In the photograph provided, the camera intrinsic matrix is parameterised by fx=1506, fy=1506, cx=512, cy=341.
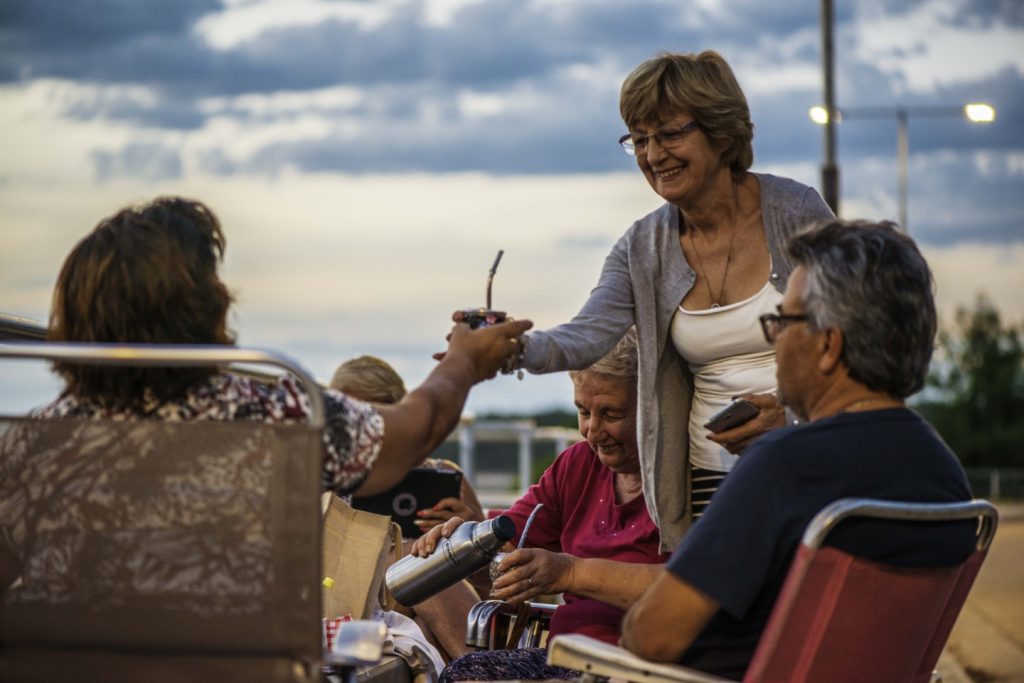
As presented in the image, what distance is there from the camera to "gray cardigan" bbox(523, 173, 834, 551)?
13.4ft

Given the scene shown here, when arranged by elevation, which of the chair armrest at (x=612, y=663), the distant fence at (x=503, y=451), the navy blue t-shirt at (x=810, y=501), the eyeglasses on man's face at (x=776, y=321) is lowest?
the distant fence at (x=503, y=451)

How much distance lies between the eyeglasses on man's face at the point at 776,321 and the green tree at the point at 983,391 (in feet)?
208

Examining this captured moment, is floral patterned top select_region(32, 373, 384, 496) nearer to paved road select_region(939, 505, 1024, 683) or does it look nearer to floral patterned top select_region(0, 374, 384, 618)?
floral patterned top select_region(0, 374, 384, 618)

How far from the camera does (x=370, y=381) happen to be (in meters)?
5.65

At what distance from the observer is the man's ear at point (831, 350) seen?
119 inches

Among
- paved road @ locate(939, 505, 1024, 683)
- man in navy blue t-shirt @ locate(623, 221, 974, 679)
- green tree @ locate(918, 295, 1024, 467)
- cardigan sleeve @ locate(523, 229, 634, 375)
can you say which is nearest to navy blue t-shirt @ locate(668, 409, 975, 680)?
man in navy blue t-shirt @ locate(623, 221, 974, 679)

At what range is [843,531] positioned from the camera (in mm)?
2816

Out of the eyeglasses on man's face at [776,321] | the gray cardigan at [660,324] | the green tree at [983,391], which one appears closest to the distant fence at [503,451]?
the gray cardigan at [660,324]

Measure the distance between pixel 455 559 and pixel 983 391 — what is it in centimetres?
6534

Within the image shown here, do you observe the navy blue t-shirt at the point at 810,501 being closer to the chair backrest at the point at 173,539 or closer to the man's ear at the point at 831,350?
the man's ear at the point at 831,350

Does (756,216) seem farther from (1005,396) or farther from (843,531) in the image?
(1005,396)

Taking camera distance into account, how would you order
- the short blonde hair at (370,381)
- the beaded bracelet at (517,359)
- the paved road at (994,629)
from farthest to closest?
1. the paved road at (994,629)
2. the short blonde hair at (370,381)
3. the beaded bracelet at (517,359)

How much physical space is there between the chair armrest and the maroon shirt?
3.47 ft

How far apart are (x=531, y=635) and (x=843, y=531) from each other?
1892mm
